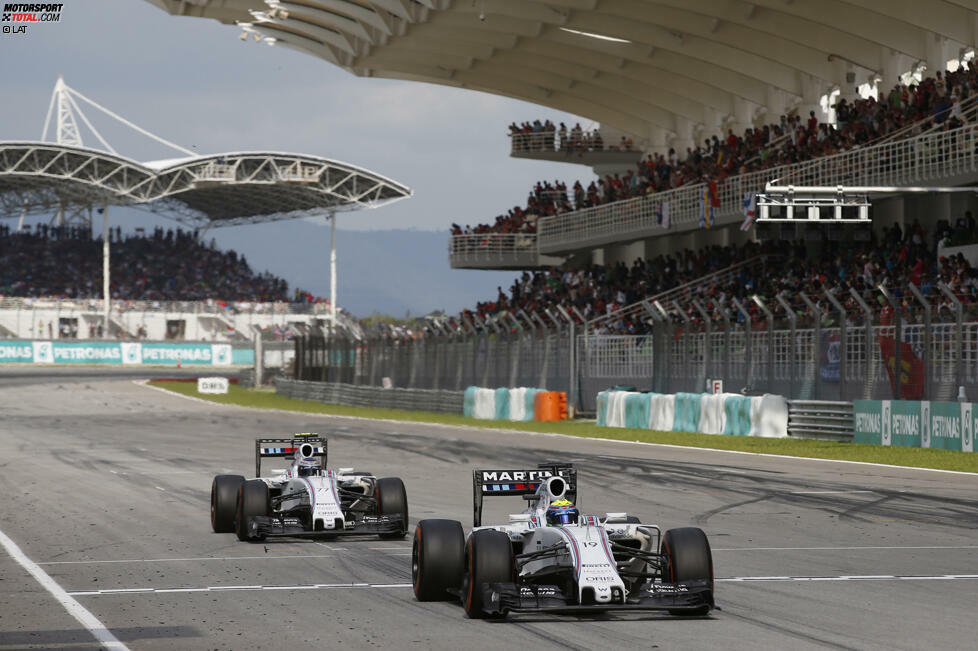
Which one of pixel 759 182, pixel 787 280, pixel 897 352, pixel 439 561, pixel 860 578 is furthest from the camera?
pixel 759 182

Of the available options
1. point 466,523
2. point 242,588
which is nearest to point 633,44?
point 466,523

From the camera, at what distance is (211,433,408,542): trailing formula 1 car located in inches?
463

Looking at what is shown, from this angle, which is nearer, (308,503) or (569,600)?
(569,600)

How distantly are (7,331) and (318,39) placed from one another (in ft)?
134

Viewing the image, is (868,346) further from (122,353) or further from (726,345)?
(122,353)

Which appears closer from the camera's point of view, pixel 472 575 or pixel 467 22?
pixel 472 575

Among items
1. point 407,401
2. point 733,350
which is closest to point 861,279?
point 733,350

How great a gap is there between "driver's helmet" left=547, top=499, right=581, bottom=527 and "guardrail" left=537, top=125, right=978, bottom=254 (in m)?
23.7

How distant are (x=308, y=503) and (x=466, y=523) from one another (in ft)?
6.46

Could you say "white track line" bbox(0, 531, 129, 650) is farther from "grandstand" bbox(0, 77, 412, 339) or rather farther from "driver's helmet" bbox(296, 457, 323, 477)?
"grandstand" bbox(0, 77, 412, 339)

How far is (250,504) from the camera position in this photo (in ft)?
39.3

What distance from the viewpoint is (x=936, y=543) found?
1184cm

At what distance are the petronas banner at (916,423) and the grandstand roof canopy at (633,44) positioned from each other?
44.1 ft

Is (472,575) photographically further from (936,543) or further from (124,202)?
(124,202)
